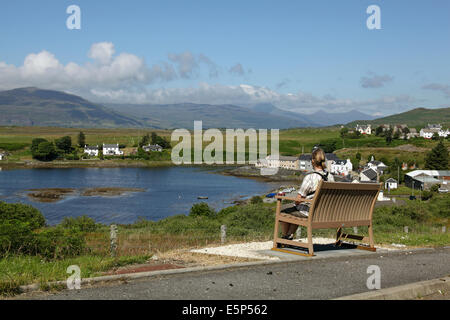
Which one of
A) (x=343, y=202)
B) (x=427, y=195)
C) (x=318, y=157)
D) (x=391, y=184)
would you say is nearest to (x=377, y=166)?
(x=391, y=184)

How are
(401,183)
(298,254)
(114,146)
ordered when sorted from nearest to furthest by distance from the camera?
(298,254)
(401,183)
(114,146)

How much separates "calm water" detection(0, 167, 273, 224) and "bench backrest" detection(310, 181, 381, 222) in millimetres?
43412

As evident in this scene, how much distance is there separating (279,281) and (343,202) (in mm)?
2755

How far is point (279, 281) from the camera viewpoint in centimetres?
679

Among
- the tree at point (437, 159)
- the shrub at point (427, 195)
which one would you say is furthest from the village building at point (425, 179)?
the tree at point (437, 159)

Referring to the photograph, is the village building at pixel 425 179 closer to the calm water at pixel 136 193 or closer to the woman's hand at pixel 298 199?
the calm water at pixel 136 193

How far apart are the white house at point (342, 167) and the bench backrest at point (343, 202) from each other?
385 ft

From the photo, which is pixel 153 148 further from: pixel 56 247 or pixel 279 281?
pixel 279 281

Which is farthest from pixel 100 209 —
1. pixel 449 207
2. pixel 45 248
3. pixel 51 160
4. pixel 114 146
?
pixel 114 146

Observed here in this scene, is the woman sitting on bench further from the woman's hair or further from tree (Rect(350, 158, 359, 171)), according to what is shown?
tree (Rect(350, 158, 359, 171))

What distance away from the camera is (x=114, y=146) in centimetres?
17150

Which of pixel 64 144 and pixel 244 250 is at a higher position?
pixel 64 144
